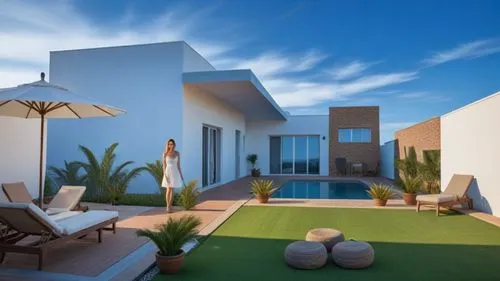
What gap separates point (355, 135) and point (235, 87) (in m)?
13.6

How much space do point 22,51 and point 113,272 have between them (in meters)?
8.95

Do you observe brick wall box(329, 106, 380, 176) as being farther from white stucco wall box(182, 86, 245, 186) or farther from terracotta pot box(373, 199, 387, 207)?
terracotta pot box(373, 199, 387, 207)

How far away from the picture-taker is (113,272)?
459 centimetres

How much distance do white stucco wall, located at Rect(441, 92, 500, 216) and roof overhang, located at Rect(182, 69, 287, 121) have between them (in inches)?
250

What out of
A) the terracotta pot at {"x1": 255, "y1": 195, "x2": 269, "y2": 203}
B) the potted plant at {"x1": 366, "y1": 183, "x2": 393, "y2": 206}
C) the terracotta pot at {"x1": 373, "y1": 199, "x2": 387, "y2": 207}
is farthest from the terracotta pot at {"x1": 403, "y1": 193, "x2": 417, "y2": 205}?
the terracotta pot at {"x1": 255, "y1": 195, "x2": 269, "y2": 203}

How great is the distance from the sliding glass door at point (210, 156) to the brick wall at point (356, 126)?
10112 millimetres

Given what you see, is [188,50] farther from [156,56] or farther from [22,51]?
[22,51]

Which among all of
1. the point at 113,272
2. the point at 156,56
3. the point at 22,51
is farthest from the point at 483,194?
the point at 22,51

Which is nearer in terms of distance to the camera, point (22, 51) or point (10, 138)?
point (10, 138)

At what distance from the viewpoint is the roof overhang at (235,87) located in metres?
11.5

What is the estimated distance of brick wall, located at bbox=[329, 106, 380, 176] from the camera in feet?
78.5

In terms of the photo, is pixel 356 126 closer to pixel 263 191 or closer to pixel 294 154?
pixel 294 154

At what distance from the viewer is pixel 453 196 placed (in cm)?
915

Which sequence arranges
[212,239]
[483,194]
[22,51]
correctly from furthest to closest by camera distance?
1. [22,51]
2. [483,194]
3. [212,239]
